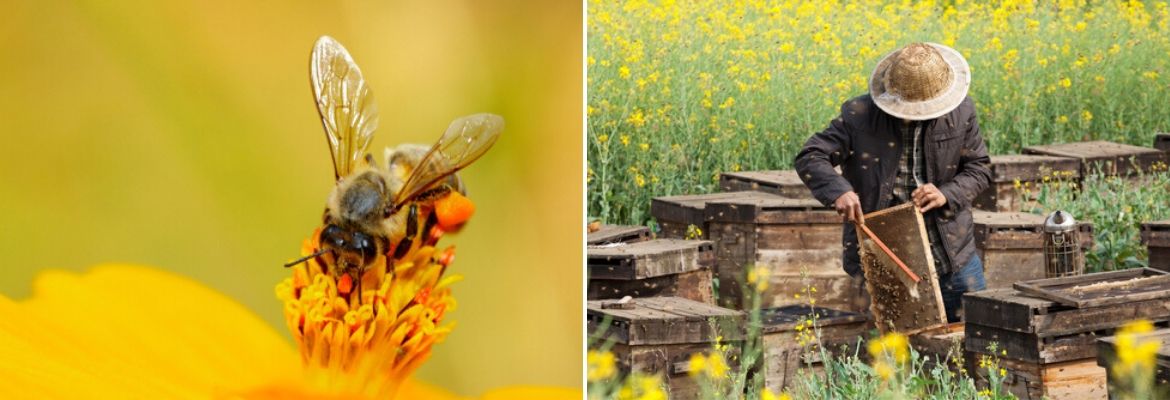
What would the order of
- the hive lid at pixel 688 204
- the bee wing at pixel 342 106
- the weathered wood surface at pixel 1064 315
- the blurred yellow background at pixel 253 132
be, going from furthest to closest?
the hive lid at pixel 688 204, the weathered wood surface at pixel 1064 315, the bee wing at pixel 342 106, the blurred yellow background at pixel 253 132

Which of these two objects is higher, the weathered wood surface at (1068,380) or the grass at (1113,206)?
the grass at (1113,206)

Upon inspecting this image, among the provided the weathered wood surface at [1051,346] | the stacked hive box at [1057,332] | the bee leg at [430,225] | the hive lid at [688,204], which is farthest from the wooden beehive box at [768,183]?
the bee leg at [430,225]

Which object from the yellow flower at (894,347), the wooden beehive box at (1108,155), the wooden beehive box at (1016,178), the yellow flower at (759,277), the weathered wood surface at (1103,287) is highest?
the wooden beehive box at (1108,155)

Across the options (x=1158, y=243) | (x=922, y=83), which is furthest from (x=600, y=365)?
(x=1158, y=243)

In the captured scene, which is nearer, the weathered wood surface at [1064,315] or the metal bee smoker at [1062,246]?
the weathered wood surface at [1064,315]

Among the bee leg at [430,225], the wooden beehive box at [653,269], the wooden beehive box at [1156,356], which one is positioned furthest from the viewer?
the wooden beehive box at [653,269]

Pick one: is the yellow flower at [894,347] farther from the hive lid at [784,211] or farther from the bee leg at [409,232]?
the bee leg at [409,232]

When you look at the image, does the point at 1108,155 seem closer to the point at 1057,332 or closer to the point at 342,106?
the point at 1057,332

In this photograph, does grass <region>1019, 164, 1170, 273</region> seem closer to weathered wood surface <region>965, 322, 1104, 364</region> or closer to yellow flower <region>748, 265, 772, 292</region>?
weathered wood surface <region>965, 322, 1104, 364</region>
